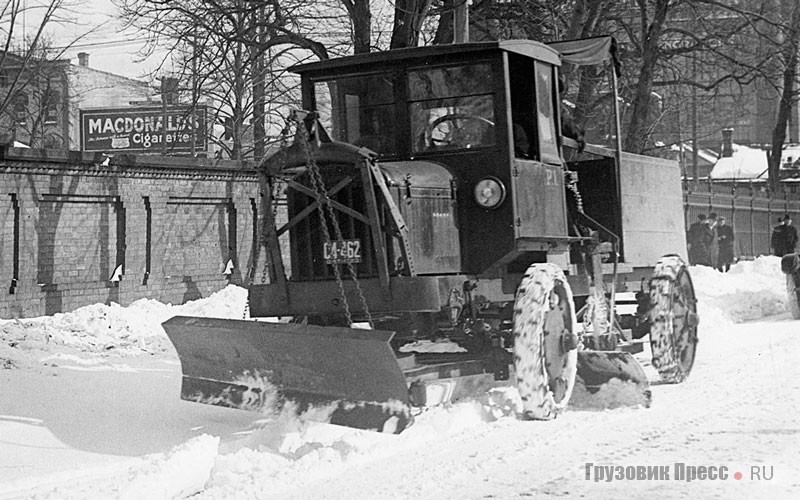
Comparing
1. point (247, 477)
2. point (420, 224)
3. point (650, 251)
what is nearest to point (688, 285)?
point (650, 251)

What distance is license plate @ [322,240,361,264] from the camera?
755cm

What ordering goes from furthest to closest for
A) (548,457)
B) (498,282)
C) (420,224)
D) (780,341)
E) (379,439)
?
(780,341), (498,282), (420,224), (379,439), (548,457)

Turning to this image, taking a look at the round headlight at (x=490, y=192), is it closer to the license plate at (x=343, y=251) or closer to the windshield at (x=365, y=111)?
the windshield at (x=365, y=111)

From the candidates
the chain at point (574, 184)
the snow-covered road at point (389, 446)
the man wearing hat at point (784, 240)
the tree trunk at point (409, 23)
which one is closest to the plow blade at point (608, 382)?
the snow-covered road at point (389, 446)

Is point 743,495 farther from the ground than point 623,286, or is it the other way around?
point 623,286

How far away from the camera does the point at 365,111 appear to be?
8.65 m

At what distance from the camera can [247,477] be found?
6.17 meters

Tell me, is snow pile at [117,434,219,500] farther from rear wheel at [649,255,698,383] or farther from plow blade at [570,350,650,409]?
rear wheel at [649,255,698,383]

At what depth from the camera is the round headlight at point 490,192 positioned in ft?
26.3

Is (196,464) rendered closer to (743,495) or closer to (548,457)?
(548,457)

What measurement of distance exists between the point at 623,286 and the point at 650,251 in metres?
0.51

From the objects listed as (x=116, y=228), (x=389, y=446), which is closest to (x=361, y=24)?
(x=116, y=228)

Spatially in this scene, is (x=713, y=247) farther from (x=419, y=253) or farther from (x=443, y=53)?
(x=419, y=253)

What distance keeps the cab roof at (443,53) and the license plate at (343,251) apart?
172 cm
